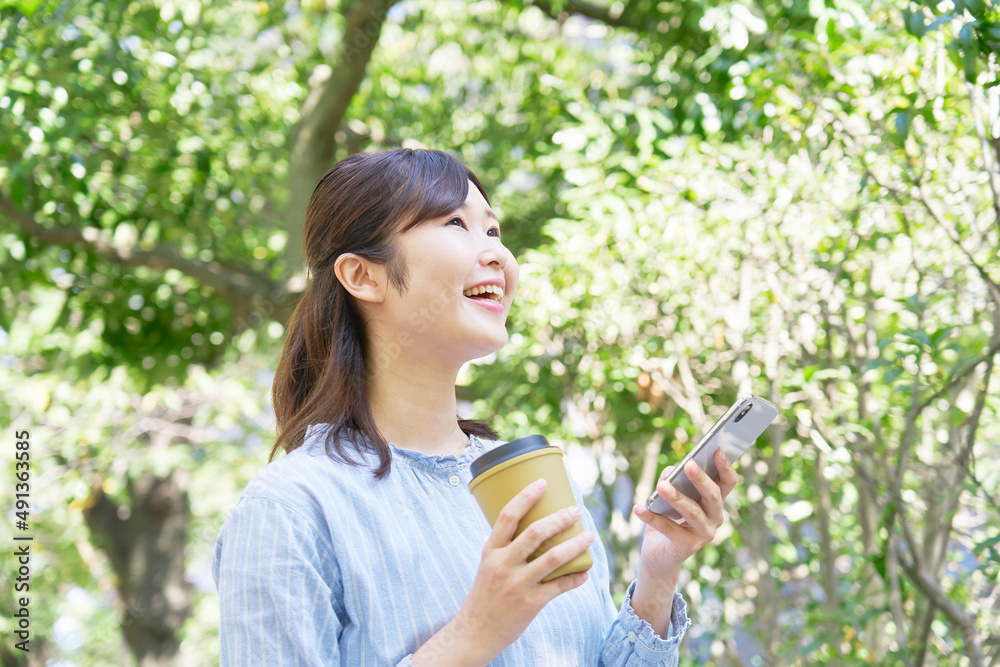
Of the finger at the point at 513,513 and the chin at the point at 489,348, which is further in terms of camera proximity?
the chin at the point at 489,348

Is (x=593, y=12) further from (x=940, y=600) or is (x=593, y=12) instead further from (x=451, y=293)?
(x=451, y=293)

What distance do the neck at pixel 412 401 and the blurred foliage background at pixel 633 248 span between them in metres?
1.10

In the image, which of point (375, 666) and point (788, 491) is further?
point (788, 491)

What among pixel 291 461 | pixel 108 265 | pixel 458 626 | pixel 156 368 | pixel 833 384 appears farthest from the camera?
pixel 156 368

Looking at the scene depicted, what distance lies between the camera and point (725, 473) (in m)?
1.11

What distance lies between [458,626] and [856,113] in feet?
6.53

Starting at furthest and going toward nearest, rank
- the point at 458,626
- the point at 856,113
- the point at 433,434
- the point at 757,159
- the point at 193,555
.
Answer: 1. the point at 193,555
2. the point at 757,159
3. the point at 856,113
4. the point at 433,434
5. the point at 458,626

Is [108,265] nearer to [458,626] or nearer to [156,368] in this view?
[156,368]

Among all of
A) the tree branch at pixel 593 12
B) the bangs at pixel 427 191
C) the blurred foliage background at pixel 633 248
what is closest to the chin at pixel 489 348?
the bangs at pixel 427 191

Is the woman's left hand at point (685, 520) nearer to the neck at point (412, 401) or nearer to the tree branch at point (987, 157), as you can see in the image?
the neck at point (412, 401)

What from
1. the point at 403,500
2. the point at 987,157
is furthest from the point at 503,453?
the point at 987,157

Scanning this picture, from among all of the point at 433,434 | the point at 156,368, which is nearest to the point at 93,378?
the point at 156,368

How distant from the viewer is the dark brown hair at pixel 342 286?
4.01ft

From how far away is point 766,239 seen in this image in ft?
8.48
